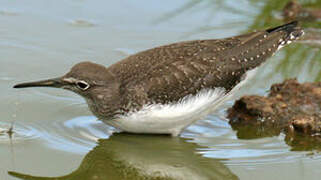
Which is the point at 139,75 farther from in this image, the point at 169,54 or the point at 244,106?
the point at 244,106

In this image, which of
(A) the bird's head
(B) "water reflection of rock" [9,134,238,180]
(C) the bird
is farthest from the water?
(A) the bird's head

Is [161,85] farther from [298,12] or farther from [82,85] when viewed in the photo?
[298,12]

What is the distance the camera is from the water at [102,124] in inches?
326

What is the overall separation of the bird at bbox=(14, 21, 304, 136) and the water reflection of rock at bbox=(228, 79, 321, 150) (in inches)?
20.6

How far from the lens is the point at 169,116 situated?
8883 mm

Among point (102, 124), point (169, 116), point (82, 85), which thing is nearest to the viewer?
point (82, 85)

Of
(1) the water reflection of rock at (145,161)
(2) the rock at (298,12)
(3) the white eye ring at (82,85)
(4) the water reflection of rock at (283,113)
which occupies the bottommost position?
(1) the water reflection of rock at (145,161)

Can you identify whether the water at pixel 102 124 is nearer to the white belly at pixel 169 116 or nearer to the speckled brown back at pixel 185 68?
the white belly at pixel 169 116

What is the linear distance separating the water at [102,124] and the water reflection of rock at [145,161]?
0.01 metres

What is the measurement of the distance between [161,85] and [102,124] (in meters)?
1.27

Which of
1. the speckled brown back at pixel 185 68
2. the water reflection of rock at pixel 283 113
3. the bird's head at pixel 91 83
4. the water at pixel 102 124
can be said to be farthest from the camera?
the water reflection of rock at pixel 283 113

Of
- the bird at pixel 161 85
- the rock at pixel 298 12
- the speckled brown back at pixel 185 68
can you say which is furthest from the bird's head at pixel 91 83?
the rock at pixel 298 12

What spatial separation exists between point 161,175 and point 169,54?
1.94 m

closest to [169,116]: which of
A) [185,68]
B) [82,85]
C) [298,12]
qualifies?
[185,68]
